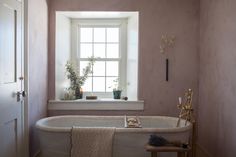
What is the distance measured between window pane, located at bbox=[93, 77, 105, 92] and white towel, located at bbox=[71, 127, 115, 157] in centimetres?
150

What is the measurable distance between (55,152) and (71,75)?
54.8 inches

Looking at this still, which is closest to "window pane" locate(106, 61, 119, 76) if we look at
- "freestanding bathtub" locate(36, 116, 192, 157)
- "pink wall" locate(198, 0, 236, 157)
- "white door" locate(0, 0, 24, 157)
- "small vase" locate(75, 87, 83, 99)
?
"small vase" locate(75, 87, 83, 99)

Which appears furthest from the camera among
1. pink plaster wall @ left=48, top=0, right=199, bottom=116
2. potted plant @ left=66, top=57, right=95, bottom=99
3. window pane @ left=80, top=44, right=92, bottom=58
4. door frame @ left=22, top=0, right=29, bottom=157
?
window pane @ left=80, top=44, right=92, bottom=58

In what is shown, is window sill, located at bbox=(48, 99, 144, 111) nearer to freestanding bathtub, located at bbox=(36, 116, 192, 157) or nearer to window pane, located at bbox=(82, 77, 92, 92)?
window pane, located at bbox=(82, 77, 92, 92)

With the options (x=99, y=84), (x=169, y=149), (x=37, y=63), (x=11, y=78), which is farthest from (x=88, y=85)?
(x=169, y=149)

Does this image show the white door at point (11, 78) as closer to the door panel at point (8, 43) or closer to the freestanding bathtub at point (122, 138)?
the door panel at point (8, 43)

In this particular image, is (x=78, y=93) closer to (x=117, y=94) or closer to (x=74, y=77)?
(x=74, y=77)

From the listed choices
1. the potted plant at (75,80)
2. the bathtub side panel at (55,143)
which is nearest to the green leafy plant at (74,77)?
the potted plant at (75,80)

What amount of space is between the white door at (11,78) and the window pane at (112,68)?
1.75 m

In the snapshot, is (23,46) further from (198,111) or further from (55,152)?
(198,111)

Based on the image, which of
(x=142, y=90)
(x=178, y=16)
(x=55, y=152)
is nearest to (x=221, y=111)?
(x=142, y=90)

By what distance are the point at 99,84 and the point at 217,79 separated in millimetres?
1893

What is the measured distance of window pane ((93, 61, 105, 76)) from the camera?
14.5ft

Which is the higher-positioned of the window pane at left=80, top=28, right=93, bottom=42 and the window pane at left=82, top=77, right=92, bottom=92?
the window pane at left=80, top=28, right=93, bottom=42
